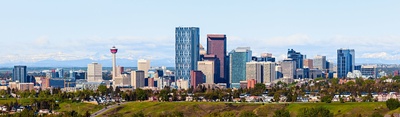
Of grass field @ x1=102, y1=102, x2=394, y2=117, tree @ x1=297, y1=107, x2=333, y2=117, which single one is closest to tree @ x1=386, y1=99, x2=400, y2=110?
grass field @ x1=102, y1=102, x2=394, y2=117

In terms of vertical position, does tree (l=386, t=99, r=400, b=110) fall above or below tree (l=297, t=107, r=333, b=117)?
above

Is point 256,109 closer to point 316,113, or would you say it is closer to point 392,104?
point 392,104

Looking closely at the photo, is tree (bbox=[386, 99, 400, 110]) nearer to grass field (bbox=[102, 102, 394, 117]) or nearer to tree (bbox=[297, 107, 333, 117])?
grass field (bbox=[102, 102, 394, 117])

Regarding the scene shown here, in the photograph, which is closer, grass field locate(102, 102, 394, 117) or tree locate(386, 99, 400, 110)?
tree locate(386, 99, 400, 110)

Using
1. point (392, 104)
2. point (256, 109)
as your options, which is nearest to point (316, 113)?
point (392, 104)

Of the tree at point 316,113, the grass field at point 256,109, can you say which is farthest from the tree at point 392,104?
the tree at point 316,113

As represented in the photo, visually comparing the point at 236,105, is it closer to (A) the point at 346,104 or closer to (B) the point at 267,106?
(B) the point at 267,106

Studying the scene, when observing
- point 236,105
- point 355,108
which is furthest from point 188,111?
point 355,108

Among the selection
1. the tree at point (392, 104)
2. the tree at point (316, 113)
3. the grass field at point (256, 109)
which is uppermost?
the tree at point (392, 104)

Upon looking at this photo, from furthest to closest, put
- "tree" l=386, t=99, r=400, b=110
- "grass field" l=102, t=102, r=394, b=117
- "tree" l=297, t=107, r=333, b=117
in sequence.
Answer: "grass field" l=102, t=102, r=394, b=117, "tree" l=386, t=99, r=400, b=110, "tree" l=297, t=107, r=333, b=117

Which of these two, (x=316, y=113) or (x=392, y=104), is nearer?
(x=316, y=113)

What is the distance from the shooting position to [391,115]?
493 ft

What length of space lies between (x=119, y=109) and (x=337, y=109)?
52434 millimetres

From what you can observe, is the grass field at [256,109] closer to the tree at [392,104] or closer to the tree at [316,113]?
the tree at [392,104]
